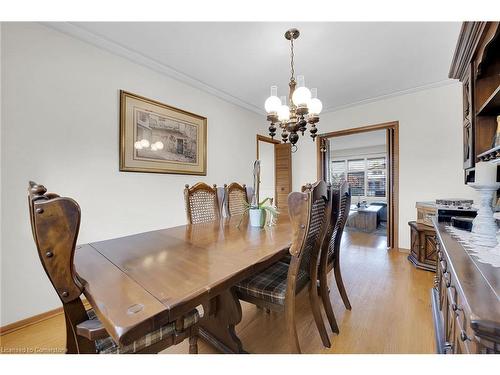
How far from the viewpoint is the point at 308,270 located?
4.59 ft

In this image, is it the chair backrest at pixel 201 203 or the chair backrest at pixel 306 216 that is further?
the chair backrest at pixel 201 203

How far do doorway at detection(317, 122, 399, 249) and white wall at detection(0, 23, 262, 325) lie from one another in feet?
9.15

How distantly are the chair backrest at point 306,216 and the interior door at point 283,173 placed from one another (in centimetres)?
317

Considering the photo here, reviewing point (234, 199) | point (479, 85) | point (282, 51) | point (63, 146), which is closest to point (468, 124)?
point (479, 85)

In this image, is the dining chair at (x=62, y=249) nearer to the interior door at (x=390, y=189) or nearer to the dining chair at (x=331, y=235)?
the dining chair at (x=331, y=235)

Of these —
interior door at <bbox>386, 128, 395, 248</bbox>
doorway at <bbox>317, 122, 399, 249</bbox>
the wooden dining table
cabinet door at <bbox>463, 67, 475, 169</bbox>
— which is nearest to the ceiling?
cabinet door at <bbox>463, 67, 475, 169</bbox>

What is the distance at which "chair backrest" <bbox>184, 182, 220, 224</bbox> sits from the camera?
6.35ft

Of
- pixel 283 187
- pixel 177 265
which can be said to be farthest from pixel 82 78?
pixel 283 187

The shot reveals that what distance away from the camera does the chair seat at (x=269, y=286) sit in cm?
120

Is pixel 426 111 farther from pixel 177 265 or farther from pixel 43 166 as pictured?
pixel 43 166

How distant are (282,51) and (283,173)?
2.59m

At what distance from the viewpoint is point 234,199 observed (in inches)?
95.6

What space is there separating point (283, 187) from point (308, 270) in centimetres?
320

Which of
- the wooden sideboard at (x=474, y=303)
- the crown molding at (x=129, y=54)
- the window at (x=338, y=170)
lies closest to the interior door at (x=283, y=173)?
the crown molding at (x=129, y=54)
